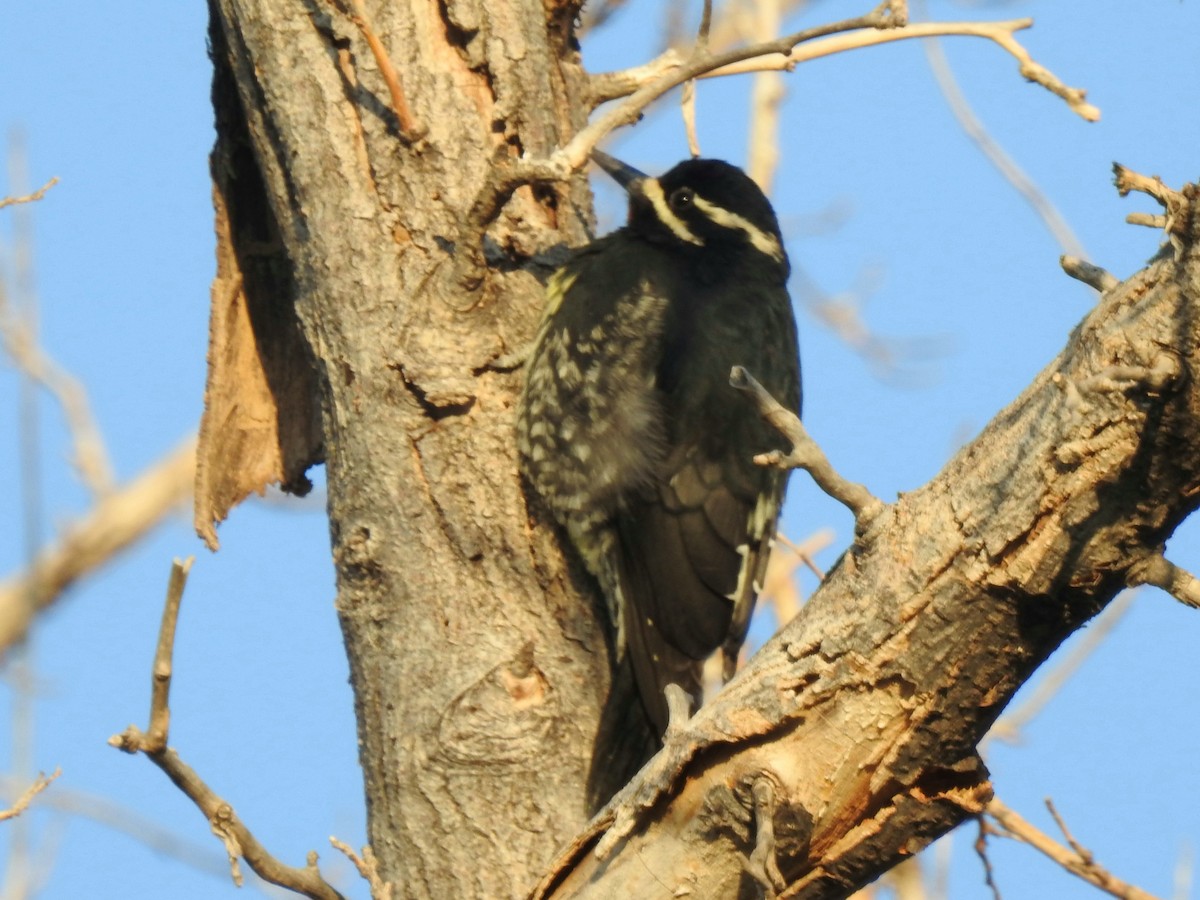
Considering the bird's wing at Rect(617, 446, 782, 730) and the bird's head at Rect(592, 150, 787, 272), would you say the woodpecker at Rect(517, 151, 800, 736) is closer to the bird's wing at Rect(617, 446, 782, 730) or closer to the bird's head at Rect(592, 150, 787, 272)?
the bird's wing at Rect(617, 446, 782, 730)

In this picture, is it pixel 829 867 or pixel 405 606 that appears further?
pixel 405 606

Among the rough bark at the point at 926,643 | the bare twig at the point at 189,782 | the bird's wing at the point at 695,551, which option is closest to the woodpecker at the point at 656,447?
the bird's wing at the point at 695,551

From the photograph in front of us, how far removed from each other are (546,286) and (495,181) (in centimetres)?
59

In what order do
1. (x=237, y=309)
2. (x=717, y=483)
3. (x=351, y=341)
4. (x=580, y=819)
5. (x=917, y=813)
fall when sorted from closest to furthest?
(x=917, y=813)
(x=580, y=819)
(x=351, y=341)
(x=717, y=483)
(x=237, y=309)

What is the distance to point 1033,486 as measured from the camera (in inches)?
89.8

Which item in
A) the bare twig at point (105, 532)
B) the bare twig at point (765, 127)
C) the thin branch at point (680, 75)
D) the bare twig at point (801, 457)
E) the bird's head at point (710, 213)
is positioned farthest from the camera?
the bare twig at point (105, 532)

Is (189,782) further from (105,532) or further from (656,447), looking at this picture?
(105,532)

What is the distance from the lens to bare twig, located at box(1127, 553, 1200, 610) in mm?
2217

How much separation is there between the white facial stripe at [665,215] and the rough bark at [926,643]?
2.01 metres

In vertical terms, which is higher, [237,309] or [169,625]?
[237,309]

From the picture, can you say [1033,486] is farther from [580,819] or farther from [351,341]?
[351,341]

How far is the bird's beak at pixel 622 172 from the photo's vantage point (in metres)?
4.52

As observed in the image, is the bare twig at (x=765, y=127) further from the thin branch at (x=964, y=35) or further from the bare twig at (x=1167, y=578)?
the bare twig at (x=1167, y=578)

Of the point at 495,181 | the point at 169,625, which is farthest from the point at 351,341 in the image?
the point at 169,625
